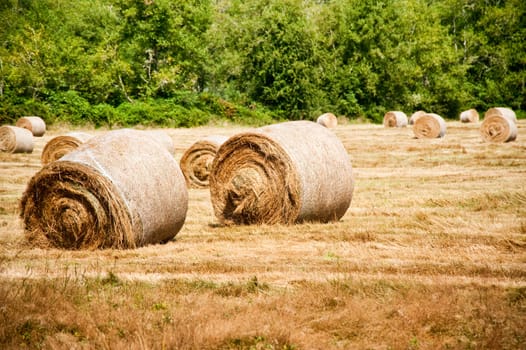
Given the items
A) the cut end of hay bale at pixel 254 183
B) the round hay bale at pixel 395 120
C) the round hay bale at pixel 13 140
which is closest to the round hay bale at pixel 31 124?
the round hay bale at pixel 13 140

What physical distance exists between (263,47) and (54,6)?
18.4 metres

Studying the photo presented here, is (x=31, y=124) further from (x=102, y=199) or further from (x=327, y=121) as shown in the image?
(x=102, y=199)

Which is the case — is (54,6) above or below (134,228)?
above

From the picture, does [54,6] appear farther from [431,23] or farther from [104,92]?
[431,23]

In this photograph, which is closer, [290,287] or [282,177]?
[290,287]

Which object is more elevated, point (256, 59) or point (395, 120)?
point (256, 59)

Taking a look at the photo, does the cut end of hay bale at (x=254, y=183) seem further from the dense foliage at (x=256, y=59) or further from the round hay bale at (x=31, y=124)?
the dense foliage at (x=256, y=59)

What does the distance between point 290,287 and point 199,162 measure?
10200 millimetres

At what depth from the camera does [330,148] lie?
11180mm

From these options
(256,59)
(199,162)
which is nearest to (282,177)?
(199,162)

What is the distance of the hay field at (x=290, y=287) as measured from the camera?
5137 mm

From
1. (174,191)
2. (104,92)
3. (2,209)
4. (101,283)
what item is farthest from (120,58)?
(101,283)

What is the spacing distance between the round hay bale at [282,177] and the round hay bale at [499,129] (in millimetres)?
16362

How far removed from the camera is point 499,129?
84.5ft
